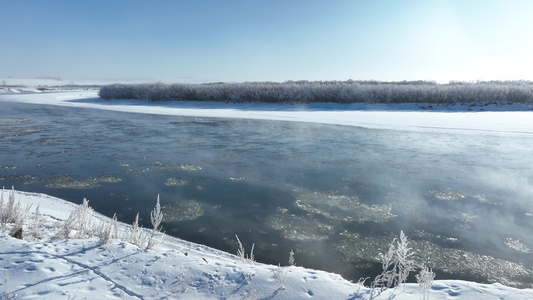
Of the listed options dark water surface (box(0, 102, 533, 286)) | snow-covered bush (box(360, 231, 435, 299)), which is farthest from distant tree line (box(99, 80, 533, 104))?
snow-covered bush (box(360, 231, 435, 299))

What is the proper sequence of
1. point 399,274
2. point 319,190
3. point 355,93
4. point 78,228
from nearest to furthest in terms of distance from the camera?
1. point 399,274
2. point 78,228
3. point 319,190
4. point 355,93

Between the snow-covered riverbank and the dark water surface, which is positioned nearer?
the snow-covered riverbank

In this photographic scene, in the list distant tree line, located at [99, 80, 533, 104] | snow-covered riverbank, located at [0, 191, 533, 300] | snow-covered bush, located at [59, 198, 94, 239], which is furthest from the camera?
distant tree line, located at [99, 80, 533, 104]

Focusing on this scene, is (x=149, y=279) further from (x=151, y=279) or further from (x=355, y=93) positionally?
(x=355, y=93)

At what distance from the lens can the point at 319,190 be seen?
7.84 metres

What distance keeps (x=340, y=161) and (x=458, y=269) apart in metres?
6.02

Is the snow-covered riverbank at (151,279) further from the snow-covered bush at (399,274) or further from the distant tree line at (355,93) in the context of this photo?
the distant tree line at (355,93)

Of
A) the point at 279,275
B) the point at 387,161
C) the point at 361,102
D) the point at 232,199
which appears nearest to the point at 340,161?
the point at 387,161

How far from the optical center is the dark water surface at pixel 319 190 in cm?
522

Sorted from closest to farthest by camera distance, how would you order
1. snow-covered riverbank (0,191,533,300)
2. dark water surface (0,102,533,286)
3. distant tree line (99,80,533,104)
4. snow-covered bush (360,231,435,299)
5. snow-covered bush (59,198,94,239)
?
snow-covered riverbank (0,191,533,300) → snow-covered bush (360,231,435,299) → snow-covered bush (59,198,94,239) → dark water surface (0,102,533,286) → distant tree line (99,80,533,104)

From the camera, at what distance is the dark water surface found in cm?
522

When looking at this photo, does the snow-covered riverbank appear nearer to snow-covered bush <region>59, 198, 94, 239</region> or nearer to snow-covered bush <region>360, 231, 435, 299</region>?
snow-covered bush <region>360, 231, 435, 299</region>

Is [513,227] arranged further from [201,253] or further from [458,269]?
[201,253]

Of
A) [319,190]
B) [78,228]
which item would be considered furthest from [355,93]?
[78,228]
